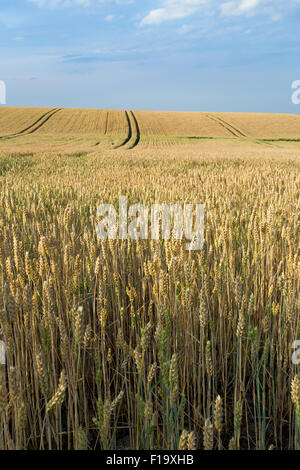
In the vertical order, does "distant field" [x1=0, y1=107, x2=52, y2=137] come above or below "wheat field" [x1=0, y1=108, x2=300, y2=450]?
above

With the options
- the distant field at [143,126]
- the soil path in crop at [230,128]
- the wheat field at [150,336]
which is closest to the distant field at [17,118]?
the distant field at [143,126]

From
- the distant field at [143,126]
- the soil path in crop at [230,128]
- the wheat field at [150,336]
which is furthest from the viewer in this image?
the soil path in crop at [230,128]

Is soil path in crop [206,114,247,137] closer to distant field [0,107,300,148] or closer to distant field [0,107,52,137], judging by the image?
distant field [0,107,300,148]

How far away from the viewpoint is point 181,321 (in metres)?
1.74

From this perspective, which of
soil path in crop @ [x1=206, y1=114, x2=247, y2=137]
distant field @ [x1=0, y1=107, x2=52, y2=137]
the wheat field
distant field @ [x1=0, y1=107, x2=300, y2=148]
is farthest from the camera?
soil path in crop @ [x1=206, y1=114, x2=247, y2=137]

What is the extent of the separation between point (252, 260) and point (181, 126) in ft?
148

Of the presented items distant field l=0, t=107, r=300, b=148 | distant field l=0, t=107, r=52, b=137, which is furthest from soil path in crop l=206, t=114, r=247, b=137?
distant field l=0, t=107, r=52, b=137

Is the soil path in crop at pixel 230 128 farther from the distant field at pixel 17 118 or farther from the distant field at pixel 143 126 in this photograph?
the distant field at pixel 17 118

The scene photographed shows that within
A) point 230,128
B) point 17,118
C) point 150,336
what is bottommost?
point 150,336

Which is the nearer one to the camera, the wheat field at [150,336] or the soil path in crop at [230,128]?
the wheat field at [150,336]

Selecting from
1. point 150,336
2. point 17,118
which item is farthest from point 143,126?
point 150,336

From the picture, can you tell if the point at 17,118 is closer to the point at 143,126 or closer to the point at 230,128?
the point at 143,126

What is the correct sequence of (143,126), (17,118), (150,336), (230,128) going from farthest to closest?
1. (230,128)
2. (17,118)
3. (143,126)
4. (150,336)

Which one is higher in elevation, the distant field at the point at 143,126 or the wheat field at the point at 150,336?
the distant field at the point at 143,126
